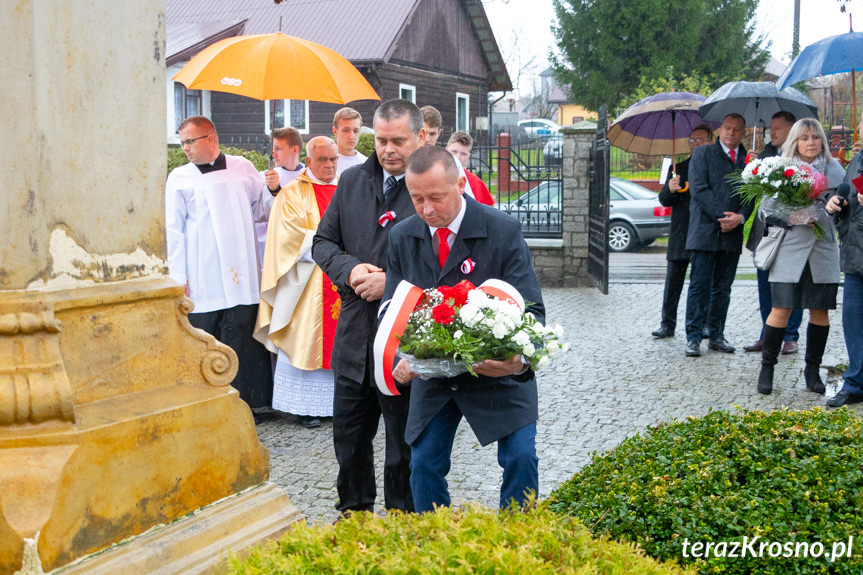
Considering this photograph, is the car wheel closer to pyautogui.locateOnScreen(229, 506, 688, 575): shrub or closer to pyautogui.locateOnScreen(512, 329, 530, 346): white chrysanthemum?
pyautogui.locateOnScreen(512, 329, 530, 346): white chrysanthemum

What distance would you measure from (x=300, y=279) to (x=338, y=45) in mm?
22566

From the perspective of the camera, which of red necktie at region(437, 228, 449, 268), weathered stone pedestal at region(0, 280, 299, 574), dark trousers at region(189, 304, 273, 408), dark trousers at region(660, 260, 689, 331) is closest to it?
weathered stone pedestal at region(0, 280, 299, 574)

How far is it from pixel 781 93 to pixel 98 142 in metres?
7.73

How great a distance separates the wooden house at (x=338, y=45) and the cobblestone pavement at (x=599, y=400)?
59.5ft

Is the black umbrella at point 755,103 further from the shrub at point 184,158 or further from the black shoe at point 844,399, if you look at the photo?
the shrub at point 184,158

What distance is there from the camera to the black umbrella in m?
8.80

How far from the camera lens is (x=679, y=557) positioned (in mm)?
2695

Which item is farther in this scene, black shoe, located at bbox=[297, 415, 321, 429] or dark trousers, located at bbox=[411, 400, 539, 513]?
black shoe, located at bbox=[297, 415, 321, 429]

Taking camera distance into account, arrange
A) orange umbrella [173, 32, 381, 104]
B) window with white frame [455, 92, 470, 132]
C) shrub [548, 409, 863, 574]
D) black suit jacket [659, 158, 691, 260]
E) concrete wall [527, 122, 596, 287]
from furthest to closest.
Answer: window with white frame [455, 92, 470, 132]
concrete wall [527, 122, 596, 287]
black suit jacket [659, 158, 691, 260]
orange umbrella [173, 32, 381, 104]
shrub [548, 409, 863, 574]

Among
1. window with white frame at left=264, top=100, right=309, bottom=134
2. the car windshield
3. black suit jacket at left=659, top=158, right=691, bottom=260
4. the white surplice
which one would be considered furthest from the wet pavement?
window with white frame at left=264, top=100, right=309, bottom=134

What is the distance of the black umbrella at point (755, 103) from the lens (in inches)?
346

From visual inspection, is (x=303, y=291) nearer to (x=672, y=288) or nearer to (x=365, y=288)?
(x=365, y=288)

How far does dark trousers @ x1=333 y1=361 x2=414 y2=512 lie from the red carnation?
3.60 ft

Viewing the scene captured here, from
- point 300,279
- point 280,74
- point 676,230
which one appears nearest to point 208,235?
point 300,279
